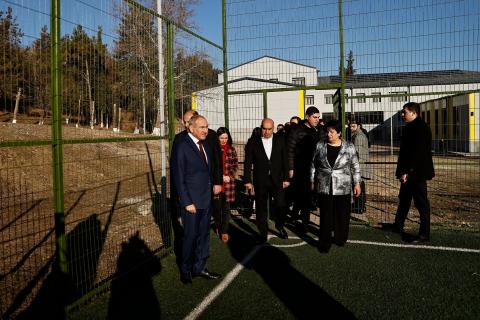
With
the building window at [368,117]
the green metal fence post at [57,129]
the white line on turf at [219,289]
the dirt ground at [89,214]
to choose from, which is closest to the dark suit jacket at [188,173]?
the dirt ground at [89,214]

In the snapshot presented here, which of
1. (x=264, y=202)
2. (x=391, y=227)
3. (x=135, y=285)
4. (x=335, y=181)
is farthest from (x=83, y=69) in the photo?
(x=391, y=227)

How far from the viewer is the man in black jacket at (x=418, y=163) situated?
Result: 20.3 feet

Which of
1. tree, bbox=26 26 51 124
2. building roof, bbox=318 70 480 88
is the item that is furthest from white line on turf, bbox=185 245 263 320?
building roof, bbox=318 70 480 88

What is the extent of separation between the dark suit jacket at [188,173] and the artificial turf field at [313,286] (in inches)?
41.3

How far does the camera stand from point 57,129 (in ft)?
12.7

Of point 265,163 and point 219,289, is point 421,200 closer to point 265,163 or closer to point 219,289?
point 265,163

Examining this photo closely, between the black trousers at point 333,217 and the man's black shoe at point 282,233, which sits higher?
the black trousers at point 333,217

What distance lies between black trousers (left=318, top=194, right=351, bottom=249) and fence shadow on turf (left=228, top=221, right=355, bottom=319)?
0.67 metres

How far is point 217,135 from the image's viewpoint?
6457 mm

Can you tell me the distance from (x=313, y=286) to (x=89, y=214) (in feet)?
20.4

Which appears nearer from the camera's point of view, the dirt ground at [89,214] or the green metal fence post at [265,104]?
the dirt ground at [89,214]

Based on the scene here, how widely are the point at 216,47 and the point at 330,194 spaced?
12.8 ft

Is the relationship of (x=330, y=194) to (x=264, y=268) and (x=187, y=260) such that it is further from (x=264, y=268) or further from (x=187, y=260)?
(x=187, y=260)

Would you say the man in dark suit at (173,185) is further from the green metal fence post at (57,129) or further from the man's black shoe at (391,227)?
the man's black shoe at (391,227)
